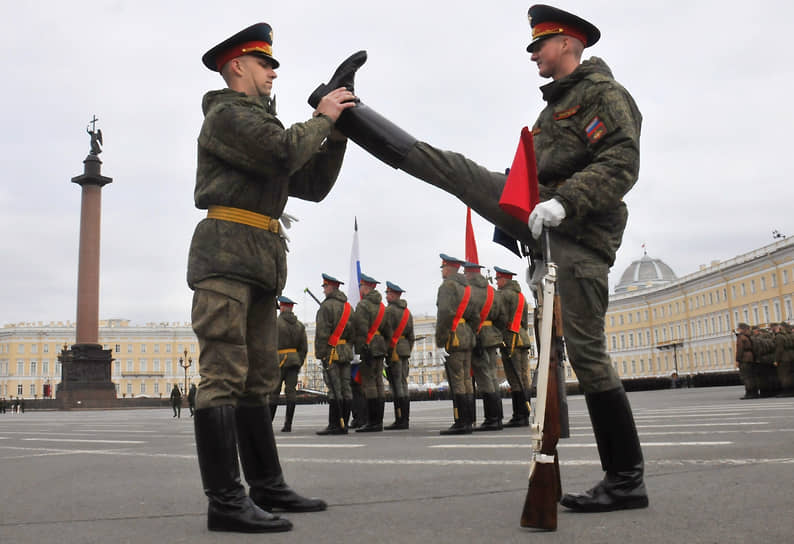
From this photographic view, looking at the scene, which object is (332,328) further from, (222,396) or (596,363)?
(596,363)

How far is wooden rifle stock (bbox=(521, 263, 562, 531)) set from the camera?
2.76 m

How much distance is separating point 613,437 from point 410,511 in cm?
92

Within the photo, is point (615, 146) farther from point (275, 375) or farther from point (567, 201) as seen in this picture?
point (275, 375)

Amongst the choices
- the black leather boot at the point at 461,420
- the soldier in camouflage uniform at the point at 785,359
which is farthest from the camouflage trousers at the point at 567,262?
the soldier in camouflage uniform at the point at 785,359

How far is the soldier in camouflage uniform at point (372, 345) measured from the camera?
12031 millimetres

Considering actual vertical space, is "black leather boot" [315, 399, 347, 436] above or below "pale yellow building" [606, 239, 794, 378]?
below

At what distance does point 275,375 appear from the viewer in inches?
147

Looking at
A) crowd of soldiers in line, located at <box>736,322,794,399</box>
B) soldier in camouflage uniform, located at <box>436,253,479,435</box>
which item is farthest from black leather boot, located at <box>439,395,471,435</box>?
crowd of soldiers in line, located at <box>736,322,794,399</box>

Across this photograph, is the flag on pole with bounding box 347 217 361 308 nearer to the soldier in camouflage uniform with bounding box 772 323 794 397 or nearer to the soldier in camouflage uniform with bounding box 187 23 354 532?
the soldier in camouflage uniform with bounding box 187 23 354 532

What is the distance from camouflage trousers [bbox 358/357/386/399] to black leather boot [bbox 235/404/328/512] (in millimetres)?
8377

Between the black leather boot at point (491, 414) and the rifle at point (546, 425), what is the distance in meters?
7.03

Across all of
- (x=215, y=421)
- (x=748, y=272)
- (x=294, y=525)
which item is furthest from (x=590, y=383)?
(x=748, y=272)

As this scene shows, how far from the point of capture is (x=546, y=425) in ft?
9.75

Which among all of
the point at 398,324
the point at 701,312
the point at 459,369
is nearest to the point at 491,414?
the point at 459,369
